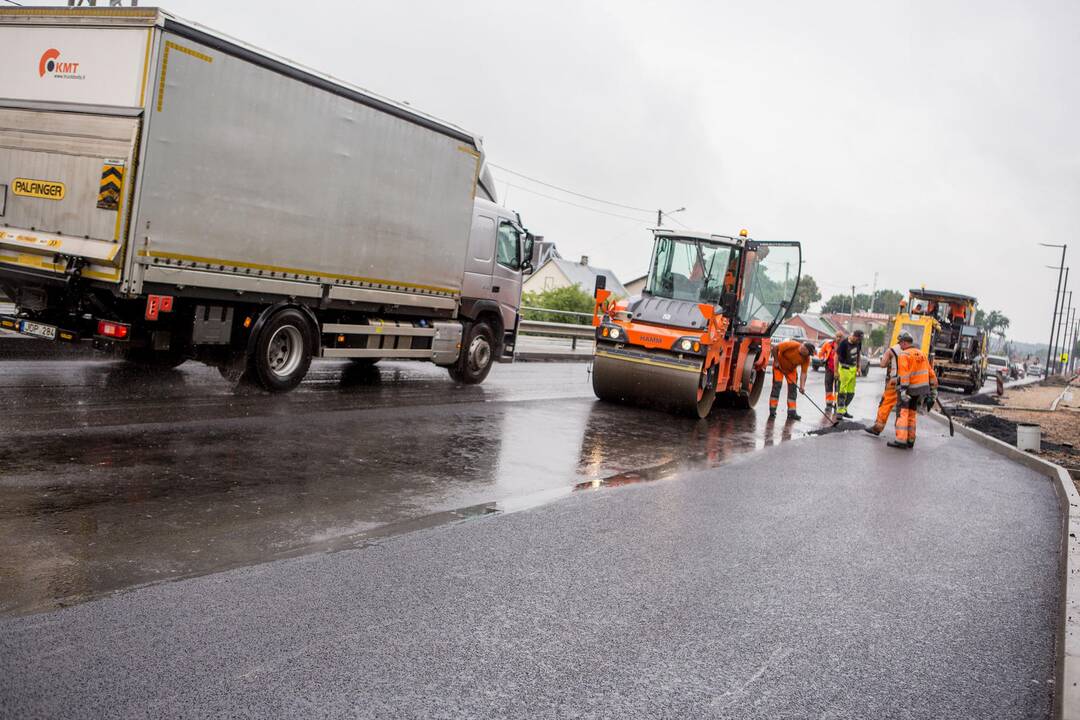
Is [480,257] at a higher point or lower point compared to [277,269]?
higher

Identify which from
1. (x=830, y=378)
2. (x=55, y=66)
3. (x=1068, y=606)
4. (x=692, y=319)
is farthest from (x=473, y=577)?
(x=830, y=378)

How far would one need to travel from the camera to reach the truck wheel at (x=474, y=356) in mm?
14039

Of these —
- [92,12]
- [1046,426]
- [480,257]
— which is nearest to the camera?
[92,12]

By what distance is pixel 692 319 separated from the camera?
509 inches

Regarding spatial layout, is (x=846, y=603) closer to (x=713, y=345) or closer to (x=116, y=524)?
(x=116, y=524)

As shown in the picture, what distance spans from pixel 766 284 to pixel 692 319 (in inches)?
75.5

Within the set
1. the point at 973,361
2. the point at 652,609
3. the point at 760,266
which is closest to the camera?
the point at 652,609

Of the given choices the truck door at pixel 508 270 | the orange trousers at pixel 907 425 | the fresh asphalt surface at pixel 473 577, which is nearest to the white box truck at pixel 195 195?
the fresh asphalt surface at pixel 473 577

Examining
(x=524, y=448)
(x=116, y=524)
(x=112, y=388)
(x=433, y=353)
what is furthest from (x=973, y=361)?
(x=116, y=524)

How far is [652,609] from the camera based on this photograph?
4590 millimetres

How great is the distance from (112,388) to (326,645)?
279 inches

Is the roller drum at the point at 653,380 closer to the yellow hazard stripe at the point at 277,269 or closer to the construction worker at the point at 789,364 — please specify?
the construction worker at the point at 789,364

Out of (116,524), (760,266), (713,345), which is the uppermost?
(760,266)

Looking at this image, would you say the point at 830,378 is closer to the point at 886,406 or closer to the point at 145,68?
the point at 886,406
